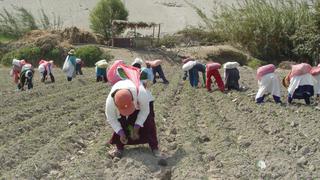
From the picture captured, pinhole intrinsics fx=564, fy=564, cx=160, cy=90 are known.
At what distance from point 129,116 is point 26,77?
8.91 m

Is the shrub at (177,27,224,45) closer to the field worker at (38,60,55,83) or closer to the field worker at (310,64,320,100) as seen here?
the field worker at (38,60,55,83)

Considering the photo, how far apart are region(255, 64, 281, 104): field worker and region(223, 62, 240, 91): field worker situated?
201 cm

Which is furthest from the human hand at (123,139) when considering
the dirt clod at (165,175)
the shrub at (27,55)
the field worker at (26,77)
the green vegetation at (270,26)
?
the shrub at (27,55)

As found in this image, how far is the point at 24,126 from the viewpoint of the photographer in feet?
27.4

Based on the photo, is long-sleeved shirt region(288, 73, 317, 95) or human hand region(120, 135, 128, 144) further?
long-sleeved shirt region(288, 73, 317, 95)

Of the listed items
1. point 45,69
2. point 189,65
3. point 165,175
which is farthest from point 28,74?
point 165,175

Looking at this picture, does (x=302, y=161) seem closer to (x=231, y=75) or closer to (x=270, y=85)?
(x=270, y=85)

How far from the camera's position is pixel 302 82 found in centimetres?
979

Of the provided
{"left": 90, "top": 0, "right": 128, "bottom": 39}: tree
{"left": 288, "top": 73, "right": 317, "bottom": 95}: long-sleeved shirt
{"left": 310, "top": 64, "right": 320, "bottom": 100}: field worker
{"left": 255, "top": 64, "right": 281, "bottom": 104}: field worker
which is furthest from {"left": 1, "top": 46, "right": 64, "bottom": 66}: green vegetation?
{"left": 288, "top": 73, "right": 317, "bottom": 95}: long-sleeved shirt

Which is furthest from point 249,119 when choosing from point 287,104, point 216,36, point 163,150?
point 216,36

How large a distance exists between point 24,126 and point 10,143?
1189 mm

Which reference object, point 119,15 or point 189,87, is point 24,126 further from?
point 119,15

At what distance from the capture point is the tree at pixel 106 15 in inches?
1246

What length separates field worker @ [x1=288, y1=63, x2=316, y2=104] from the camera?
9789mm
